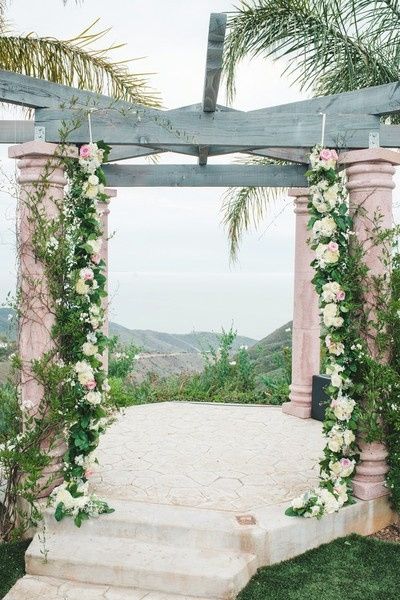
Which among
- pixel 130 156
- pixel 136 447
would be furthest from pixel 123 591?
pixel 130 156

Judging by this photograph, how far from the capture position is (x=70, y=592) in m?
4.42

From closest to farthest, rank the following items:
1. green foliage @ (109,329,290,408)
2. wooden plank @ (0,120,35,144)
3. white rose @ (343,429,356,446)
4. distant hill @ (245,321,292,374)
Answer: white rose @ (343,429,356,446) < wooden plank @ (0,120,35,144) < green foliage @ (109,329,290,408) < distant hill @ (245,321,292,374)

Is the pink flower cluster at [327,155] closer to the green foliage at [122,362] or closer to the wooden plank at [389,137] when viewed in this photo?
the wooden plank at [389,137]

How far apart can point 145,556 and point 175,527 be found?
30cm

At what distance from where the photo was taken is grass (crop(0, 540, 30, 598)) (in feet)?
15.0

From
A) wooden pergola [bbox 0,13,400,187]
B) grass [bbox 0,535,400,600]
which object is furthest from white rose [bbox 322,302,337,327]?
grass [bbox 0,535,400,600]

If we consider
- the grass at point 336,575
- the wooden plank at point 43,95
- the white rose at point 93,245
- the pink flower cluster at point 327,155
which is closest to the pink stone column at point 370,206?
the pink flower cluster at point 327,155

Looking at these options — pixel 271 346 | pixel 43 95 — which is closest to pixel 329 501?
pixel 43 95

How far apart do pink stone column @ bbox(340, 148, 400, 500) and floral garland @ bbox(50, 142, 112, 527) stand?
2.00 metres

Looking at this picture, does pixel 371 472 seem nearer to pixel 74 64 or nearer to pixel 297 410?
pixel 297 410

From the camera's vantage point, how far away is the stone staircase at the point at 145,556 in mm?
4379

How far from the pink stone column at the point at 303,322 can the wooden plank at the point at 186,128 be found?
2.81 m

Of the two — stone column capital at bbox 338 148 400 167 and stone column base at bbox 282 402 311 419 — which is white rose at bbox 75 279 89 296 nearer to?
stone column capital at bbox 338 148 400 167

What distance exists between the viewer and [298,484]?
18.4 ft
